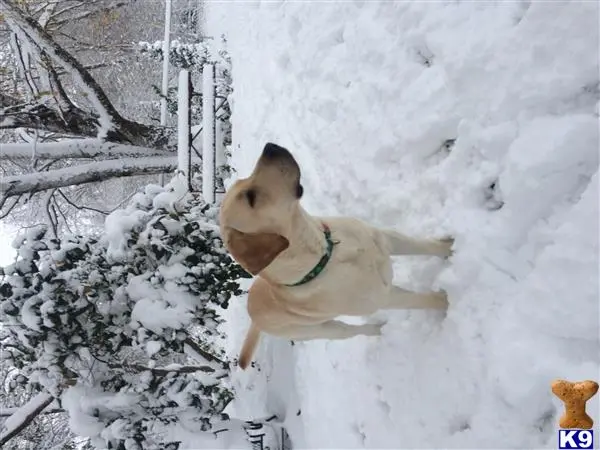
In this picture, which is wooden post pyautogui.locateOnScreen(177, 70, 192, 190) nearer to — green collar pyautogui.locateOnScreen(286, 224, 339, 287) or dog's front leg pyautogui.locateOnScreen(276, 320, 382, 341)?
dog's front leg pyautogui.locateOnScreen(276, 320, 382, 341)

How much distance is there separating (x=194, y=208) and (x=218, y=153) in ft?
8.95

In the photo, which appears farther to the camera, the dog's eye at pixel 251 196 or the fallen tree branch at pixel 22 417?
the fallen tree branch at pixel 22 417

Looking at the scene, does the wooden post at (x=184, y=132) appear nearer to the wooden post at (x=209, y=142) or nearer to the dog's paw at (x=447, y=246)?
the wooden post at (x=209, y=142)

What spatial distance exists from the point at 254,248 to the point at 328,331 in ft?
3.33

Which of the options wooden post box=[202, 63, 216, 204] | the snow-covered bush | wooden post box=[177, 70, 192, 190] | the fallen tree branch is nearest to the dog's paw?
the snow-covered bush

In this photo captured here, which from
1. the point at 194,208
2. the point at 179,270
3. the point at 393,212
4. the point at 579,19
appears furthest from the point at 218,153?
the point at 579,19

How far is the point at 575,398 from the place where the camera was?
4.96 feet

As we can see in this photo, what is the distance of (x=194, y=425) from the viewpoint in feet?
11.0

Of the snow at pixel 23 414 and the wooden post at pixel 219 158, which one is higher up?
the wooden post at pixel 219 158

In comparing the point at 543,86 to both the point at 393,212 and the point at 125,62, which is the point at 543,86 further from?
the point at 125,62

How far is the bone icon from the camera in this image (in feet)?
4.89

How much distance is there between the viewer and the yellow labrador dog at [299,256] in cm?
170

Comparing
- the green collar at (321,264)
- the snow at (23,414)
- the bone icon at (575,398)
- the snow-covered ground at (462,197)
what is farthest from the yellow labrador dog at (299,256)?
the snow at (23,414)

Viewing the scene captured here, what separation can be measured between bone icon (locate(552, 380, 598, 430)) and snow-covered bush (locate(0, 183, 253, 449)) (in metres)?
2.00
